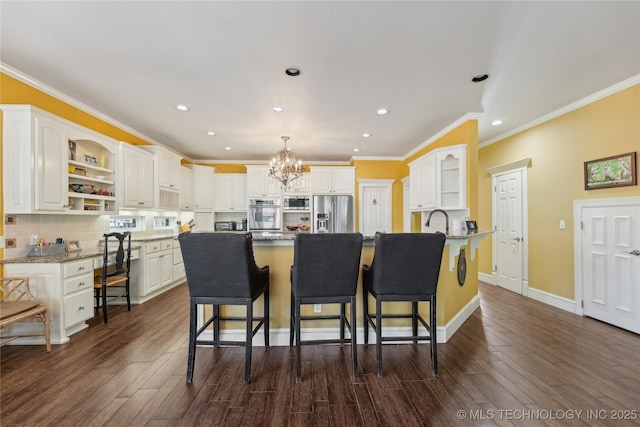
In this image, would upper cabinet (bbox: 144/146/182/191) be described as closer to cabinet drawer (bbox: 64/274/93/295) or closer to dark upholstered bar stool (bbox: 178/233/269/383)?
cabinet drawer (bbox: 64/274/93/295)

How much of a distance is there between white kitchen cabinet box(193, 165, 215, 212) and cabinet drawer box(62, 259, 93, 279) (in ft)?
10.1

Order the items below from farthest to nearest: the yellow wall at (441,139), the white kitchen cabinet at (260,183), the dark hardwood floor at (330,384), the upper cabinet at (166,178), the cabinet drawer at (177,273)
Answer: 1. the white kitchen cabinet at (260,183)
2. the cabinet drawer at (177,273)
3. the upper cabinet at (166,178)
4. the yellow wall at (441,139)
5. the dark hardwood floor at (330,384)

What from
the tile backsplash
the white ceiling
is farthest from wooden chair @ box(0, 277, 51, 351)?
the white ceiling

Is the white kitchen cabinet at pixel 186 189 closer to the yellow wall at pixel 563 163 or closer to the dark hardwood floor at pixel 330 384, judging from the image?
the dark hardwood floor at pixel 330 384

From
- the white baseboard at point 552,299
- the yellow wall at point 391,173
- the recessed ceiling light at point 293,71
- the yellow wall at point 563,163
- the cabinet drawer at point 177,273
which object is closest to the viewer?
the recessed ceiling light at point 293,71

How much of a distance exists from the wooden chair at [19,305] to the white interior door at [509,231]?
243 inches

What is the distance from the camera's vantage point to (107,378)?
6.47ft

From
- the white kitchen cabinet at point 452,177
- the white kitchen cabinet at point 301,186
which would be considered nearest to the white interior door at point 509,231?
the white kitchen cabinet at point 452,177

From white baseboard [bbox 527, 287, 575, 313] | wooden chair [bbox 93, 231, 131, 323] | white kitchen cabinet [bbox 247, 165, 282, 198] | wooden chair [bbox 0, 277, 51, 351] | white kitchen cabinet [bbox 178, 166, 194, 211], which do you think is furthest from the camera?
white kitchen cabinet [bbox 247, 165, 282, 198]

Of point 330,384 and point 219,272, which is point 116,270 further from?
point 330,384

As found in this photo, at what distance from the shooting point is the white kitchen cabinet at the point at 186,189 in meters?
5.29

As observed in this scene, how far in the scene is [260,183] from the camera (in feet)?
19.1

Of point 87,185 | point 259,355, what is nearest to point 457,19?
point 259,355

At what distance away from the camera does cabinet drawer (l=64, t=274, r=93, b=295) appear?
2586 millimetres
